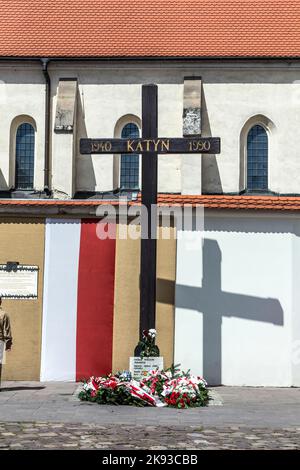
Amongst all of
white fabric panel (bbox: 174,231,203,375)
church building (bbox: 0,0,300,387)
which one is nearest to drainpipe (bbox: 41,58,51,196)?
church building (bbox: 0,0,300,387)

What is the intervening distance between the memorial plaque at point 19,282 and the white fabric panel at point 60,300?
0.27 meters

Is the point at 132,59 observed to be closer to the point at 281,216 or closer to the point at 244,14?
the point at 244,14

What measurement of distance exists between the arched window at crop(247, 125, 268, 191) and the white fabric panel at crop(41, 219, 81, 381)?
8161 mm

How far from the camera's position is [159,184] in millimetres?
23656

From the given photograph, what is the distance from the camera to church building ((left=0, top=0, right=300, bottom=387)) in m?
16.9

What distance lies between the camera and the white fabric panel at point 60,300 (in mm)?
16984

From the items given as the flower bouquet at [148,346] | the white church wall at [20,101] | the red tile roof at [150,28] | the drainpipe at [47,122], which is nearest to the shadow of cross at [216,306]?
the flower bouquet at [148,346]

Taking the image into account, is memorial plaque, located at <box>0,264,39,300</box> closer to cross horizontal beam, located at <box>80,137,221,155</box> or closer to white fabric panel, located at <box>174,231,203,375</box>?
white fabric panel, located at <box>174,231,203,375</box>

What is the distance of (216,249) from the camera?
56.1ft

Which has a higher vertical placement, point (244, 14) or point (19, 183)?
point (244, 14)

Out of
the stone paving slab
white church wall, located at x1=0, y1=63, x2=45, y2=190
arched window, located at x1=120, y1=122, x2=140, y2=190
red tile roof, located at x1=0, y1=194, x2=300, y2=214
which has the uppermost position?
white church wall, located at x1=0, y1=63, x2=45, y2=190

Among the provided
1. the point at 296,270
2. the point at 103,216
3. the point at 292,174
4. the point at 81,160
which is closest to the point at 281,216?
the point at 296,270
